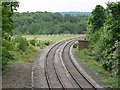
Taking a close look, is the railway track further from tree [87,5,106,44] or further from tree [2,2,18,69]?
tree [87,5,106,44]

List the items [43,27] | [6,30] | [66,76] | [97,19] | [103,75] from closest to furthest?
1. [66,76]
2. [103,75]
3. [6,30]
4. [97,19]
5. [43,27]

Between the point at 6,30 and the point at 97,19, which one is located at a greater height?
the point at 6,30

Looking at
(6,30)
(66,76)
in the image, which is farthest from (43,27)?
(66,76)

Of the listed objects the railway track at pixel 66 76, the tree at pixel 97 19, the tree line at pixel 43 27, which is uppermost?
the tree at pixel 97 19

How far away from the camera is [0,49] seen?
28.2 meters

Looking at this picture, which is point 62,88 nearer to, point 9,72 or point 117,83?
point 117,83

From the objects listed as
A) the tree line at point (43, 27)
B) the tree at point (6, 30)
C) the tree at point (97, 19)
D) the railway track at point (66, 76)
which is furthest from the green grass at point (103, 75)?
the tree line at point (43, 27)

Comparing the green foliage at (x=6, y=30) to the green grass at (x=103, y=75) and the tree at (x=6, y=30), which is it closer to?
the tree at (x=6, y=30)

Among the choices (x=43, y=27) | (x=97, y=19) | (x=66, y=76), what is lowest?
(x=43, y=27)

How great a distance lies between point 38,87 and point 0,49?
192 inches

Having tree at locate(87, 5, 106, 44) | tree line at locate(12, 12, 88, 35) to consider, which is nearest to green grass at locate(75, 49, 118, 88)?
tree at locate(87, 5, 106, 44)

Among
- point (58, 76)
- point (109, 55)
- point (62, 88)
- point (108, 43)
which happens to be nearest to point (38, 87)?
point (62, 88)

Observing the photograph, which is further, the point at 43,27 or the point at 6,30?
the point at 43,27

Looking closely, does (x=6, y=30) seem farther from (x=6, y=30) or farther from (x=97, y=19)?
(x=97, y=19)
